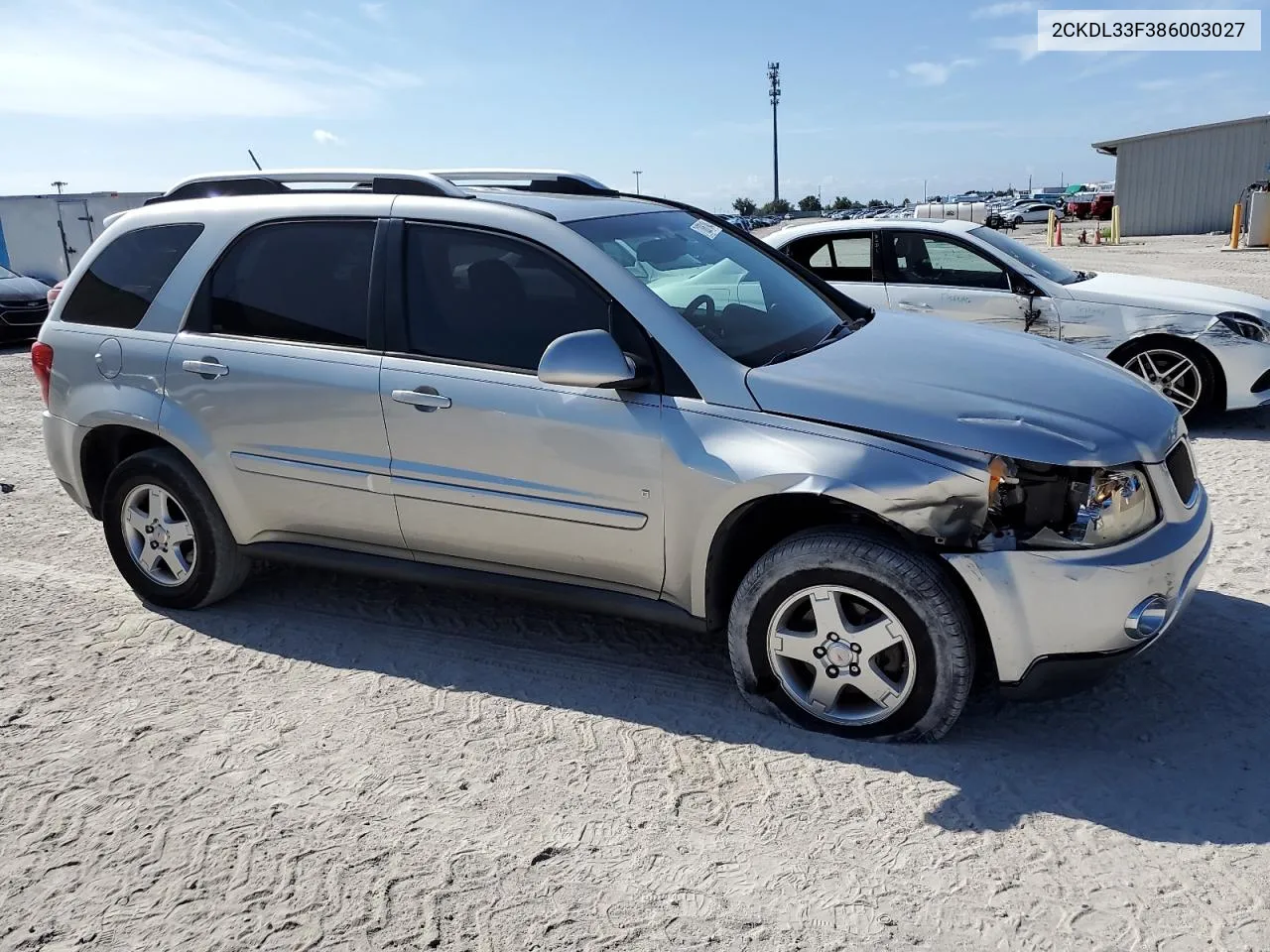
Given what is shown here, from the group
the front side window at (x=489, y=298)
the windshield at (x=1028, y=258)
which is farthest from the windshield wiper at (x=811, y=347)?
the windshield at (x=1028, y=258)

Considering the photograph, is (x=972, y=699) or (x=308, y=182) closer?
(x=972, y=699)

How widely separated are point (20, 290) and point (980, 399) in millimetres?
16408

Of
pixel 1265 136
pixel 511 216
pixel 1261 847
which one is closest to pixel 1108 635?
pixel 1261 847

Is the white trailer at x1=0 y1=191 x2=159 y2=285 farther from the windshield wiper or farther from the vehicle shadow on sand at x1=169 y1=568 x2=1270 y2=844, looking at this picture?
the windshield wiper

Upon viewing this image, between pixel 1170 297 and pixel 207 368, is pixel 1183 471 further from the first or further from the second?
pixel 1170 297

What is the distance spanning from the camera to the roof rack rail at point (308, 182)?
13.9 ft

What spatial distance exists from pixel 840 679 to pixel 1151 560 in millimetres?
1006

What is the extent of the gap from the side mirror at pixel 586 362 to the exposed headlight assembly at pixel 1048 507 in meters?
1.20

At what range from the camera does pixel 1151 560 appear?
127 inches

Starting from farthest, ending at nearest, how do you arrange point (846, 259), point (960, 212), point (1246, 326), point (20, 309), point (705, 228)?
point (960, 212) < point (20, 309) < point (846, 259) < point (1246, 326) < point (705, 228)

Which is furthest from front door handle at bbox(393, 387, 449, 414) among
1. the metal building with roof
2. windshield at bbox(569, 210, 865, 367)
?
the metal building with roof

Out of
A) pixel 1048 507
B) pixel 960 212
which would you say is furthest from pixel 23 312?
pixel 960 212

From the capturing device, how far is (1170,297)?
7.62 metres

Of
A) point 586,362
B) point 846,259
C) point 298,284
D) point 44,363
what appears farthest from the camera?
point 846,259
